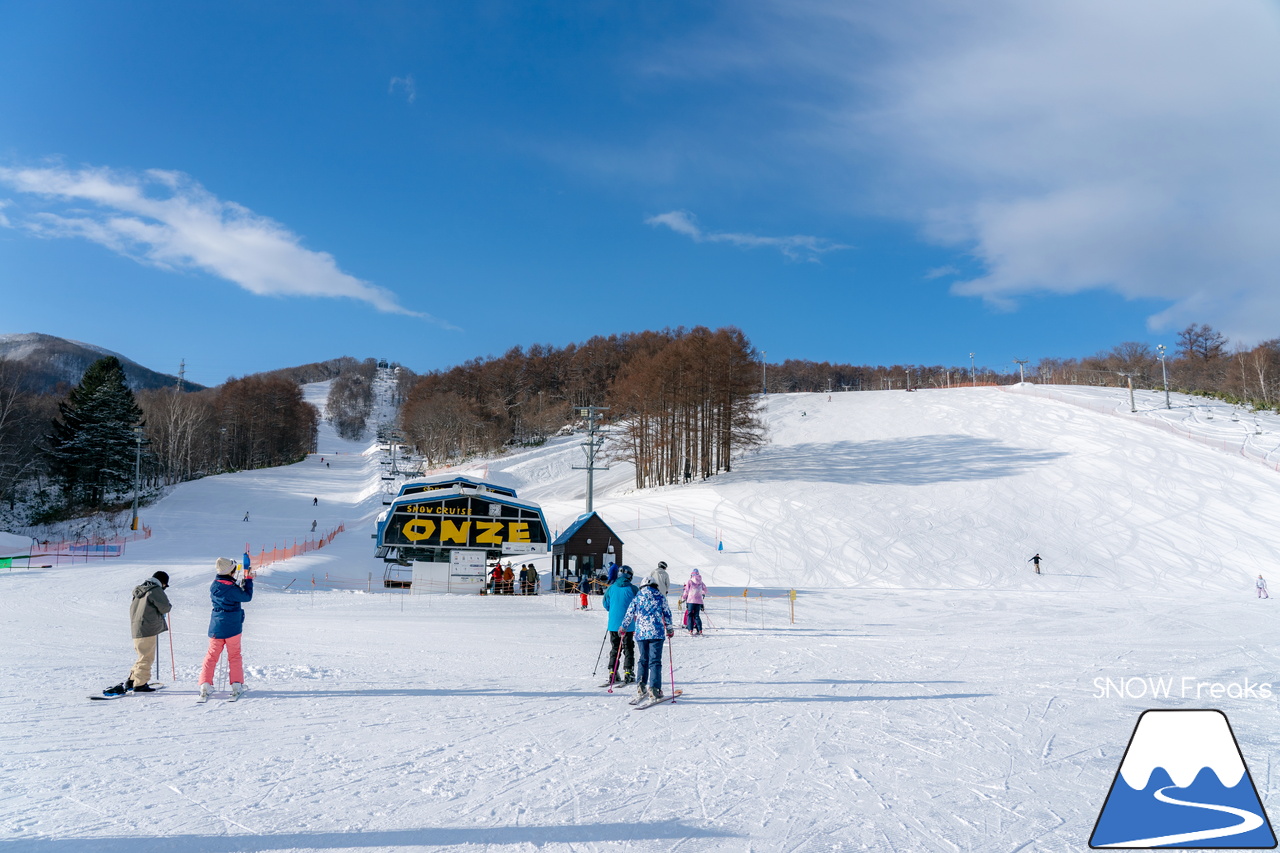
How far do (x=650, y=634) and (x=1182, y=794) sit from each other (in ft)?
15.5

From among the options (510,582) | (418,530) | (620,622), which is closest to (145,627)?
(620,622)

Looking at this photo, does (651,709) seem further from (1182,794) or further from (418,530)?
(418,530)

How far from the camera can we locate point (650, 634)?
25.1 ft

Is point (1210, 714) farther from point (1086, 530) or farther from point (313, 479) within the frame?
point (313, 479)

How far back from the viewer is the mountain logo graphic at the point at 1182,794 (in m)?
4.20

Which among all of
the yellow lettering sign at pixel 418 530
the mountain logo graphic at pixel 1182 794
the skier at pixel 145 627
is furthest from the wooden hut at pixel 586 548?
the mountain logo graphic at pixel 1182 794

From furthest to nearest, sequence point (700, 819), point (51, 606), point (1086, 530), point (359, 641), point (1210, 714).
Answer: point (1086, 530), point (51, 606), point (359, 641), point (1210, 714), point (700, 819)

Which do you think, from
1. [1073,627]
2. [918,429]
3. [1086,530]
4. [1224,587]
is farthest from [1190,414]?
[1073,627]

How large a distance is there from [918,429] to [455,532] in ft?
141

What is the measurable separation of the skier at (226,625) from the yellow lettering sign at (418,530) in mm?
18254

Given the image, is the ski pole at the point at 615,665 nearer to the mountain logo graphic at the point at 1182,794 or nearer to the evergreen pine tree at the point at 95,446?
the mountain logo graphic at the point at 1182,794

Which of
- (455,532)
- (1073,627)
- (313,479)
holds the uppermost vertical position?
(313,479)

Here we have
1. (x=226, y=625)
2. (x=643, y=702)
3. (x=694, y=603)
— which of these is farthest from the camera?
(x=694, y=603)

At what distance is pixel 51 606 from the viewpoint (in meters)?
15.7
